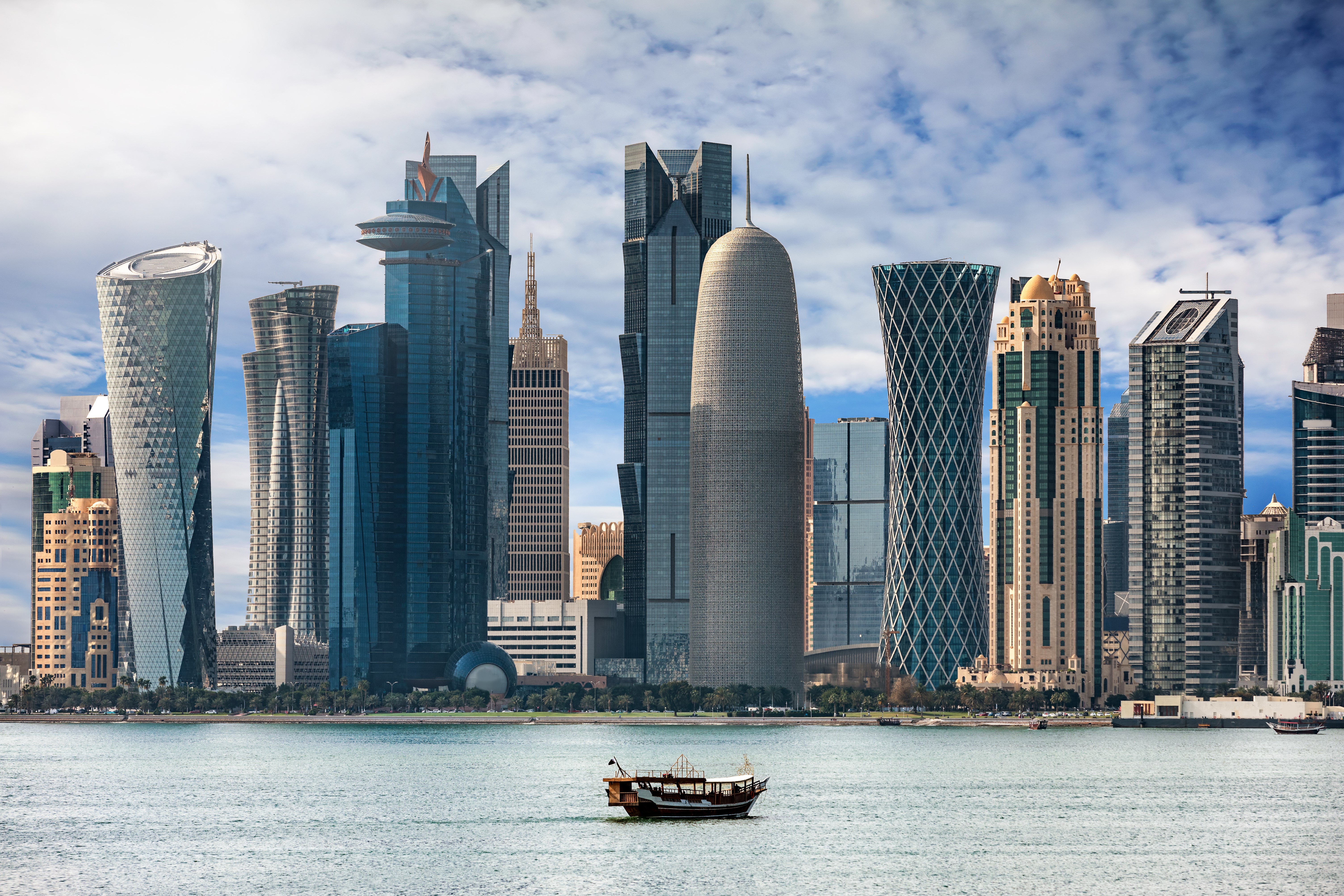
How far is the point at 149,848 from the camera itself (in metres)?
158

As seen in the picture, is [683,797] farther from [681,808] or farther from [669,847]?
[669,847]

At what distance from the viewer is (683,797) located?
171m

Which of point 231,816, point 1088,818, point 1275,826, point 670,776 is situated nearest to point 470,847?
point 670,776

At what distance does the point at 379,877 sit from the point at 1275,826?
83.2 meters

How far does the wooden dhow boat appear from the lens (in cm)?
17150

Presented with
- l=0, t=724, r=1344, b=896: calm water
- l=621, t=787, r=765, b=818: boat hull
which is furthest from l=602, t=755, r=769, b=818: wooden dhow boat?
l=0, t=724, r=1344, b=896: calm water

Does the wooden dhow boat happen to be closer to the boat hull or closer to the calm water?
the boat hull

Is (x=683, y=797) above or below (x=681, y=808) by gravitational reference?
above

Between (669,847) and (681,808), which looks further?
(681,808)

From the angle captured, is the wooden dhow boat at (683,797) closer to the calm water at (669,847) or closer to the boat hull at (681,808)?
the boat hull at (681,808)

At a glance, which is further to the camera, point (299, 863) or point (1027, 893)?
point (299, 863)

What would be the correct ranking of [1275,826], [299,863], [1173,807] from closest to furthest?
[299,863] → [1275,826] → [1173,807]

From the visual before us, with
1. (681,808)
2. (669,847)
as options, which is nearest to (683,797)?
(681,808)

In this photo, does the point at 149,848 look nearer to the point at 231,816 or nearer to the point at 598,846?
the point at 231,816
